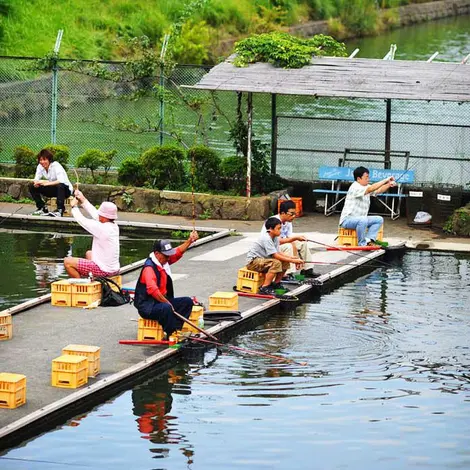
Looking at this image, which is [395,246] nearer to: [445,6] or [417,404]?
[417,404]

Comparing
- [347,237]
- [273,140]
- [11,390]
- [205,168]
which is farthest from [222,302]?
[273,140]

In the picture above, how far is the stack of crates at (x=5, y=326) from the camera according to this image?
17297 millimetres

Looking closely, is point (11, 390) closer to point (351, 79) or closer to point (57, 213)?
point (57, 213)

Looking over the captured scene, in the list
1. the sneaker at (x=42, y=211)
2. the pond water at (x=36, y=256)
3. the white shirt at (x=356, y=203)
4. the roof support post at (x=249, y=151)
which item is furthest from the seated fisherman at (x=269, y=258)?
the sneaker at (x=42, y=211)

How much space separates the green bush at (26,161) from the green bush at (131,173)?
2.06 meters

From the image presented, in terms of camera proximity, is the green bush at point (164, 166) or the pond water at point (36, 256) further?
the green bush at point (164, 166)

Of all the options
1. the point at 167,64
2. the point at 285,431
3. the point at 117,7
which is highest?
the point at 117,7

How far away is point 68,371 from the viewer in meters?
15.4

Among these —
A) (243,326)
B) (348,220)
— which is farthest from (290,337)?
(348,220)

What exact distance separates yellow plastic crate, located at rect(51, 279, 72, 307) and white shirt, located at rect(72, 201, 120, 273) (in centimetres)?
64

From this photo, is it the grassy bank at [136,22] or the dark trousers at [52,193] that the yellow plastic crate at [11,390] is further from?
the grassy bank at [136,22]

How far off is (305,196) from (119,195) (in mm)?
3962

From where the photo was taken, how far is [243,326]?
62.4ft

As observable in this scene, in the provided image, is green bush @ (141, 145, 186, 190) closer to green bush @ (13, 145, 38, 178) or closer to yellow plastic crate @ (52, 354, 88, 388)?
green bush @ (13, 145, 38, 178)
